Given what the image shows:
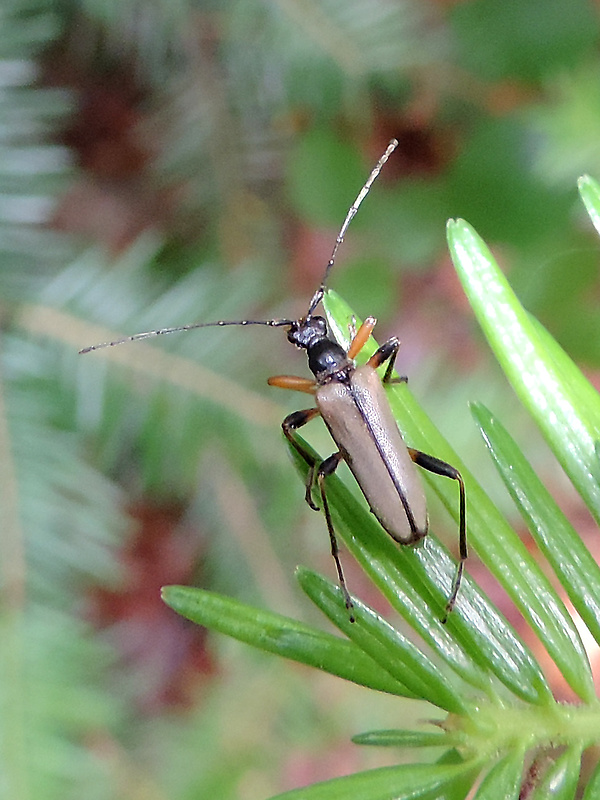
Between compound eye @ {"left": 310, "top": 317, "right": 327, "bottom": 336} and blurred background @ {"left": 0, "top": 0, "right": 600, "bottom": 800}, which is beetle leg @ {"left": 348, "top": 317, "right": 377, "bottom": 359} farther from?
compound eye @ {"left": 310, "top": 317, "right": 327, "bottom": 336}

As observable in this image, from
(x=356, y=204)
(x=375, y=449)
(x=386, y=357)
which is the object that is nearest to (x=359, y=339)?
(x=386, y=357)

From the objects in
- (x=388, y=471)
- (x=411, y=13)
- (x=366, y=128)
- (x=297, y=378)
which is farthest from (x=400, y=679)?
(x=366, y=128)

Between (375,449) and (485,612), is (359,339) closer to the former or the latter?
(375,449)


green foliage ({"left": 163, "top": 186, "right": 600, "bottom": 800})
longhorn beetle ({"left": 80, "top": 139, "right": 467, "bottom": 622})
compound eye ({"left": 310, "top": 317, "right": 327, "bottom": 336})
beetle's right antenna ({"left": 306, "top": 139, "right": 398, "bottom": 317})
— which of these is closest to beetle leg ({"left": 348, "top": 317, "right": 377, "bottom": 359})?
longhorn beetle ({"left": 80, "top": 139, "right": 467, "bottom": 622})

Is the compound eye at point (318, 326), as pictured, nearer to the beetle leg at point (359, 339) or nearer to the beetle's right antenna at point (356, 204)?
the beetle's right antenna at point (356, 204)

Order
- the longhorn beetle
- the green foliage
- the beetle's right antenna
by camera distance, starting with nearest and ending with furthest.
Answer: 1. the green foliage
2. the longhorn beetle
3. the beetle's right antenna
